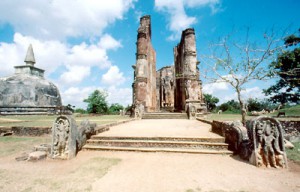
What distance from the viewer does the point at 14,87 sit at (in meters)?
30.1

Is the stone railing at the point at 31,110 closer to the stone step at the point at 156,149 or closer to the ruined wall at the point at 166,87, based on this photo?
the ruined wall at the point at 166,87

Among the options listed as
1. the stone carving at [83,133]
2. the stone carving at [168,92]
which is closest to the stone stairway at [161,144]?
the stone carving at [83,133]

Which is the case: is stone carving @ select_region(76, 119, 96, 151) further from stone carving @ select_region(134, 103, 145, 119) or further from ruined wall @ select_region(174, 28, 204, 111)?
ruined wall @ select_region(174, 28, 204, 111)

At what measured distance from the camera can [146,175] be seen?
11.4 ft

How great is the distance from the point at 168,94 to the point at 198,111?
1201cm

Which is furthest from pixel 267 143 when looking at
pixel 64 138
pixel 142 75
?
pixel 142 75

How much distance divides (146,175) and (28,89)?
3432 centimetres

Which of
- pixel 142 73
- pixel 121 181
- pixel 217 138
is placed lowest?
pixel 121 181

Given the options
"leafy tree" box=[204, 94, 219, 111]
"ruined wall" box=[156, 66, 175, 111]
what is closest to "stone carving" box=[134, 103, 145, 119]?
"ruined wall" box=[156, 66, 175, 111]

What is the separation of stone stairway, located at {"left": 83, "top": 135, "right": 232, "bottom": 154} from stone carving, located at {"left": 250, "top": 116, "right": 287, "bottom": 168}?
3.00 feet

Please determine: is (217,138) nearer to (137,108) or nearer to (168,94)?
(137,108)

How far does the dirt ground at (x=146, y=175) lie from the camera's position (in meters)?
2.92

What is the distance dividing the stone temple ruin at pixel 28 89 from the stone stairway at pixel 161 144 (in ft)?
72.7

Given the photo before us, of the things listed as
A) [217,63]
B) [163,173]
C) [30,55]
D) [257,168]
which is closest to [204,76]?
[217,63]
